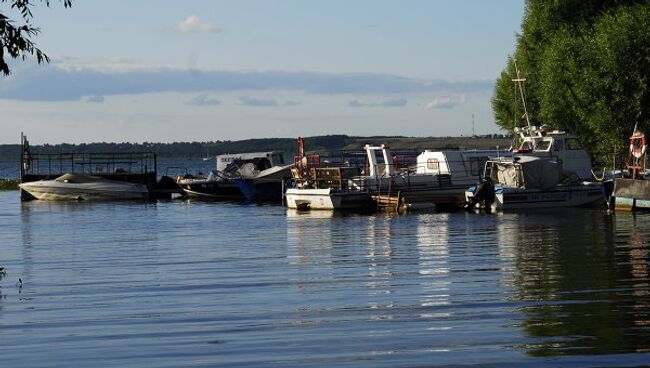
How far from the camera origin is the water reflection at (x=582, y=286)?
16.0 m

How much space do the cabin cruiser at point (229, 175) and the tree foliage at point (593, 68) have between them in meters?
18.1

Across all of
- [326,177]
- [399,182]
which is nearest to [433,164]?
[399,182]

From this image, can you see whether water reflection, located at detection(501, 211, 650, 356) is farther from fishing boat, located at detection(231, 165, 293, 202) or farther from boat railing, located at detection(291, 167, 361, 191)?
fishing boat, located at detection(231, 165, 293, 202)

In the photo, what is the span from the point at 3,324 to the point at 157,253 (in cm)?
1508

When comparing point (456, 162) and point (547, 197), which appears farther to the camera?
point (456, 162)

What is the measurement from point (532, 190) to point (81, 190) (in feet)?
118

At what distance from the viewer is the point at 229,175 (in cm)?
7988

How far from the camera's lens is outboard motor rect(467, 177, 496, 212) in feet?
168

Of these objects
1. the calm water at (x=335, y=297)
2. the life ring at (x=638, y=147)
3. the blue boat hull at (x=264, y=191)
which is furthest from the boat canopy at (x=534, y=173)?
the blue boat hull at (x=264, y=191)

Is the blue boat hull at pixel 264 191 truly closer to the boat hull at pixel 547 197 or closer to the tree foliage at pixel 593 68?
the tree foliage at pixel 593 68

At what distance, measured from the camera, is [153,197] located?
269 ft

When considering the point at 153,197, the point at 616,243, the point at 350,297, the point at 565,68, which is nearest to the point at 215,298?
the point at 350,297

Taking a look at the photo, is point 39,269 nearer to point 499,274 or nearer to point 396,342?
point 499,274

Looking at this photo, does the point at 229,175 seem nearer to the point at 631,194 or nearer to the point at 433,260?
the point at 631,194
